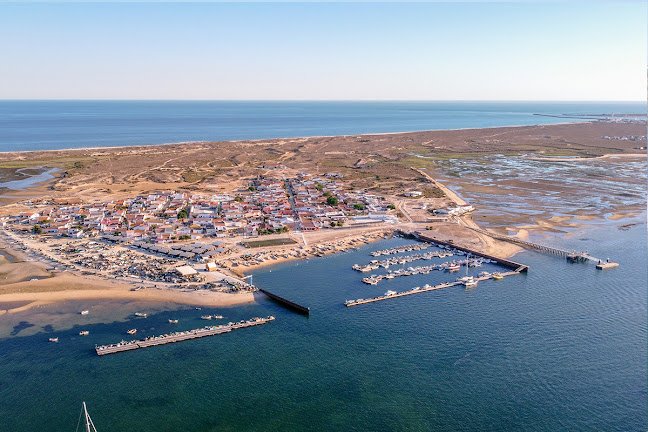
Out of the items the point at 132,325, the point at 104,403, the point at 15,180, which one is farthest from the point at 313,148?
the point at 104,403

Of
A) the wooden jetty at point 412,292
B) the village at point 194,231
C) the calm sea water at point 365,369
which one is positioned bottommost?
the calm sea water at point 365,369

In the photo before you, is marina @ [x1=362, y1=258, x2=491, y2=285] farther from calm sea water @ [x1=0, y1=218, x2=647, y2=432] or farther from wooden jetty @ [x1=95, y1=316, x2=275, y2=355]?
wooden jetty @ [x1=95, y1=316, x2=275, y2=355]

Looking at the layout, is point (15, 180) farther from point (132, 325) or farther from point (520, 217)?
point (520, 217)

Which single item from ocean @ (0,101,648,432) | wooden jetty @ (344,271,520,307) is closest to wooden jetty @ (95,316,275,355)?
ocean @ (0,101,648,432)

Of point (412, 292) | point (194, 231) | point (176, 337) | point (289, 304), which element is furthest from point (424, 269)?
point (194, 231)

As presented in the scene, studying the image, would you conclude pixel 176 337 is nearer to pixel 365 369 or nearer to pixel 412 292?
pixel 365 369

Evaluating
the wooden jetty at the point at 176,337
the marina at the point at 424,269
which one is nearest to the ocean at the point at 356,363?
Answer: the wooden jetty at the point at 176,337

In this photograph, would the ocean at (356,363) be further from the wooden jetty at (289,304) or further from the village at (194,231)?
the village at (194,231)
